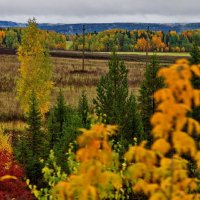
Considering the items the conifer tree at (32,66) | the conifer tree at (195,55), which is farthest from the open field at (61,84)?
the conifer tree at (195,55)

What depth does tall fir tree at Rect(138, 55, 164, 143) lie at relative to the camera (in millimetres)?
30562

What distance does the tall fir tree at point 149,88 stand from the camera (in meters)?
30.6

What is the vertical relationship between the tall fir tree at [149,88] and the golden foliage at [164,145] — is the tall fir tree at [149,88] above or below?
below

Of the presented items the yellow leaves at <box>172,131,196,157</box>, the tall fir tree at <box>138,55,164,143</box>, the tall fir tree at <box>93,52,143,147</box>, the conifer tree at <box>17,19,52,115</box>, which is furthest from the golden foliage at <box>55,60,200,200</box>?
the conifer tree at <box>17,19,52,115</box>

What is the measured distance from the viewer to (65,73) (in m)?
84.4

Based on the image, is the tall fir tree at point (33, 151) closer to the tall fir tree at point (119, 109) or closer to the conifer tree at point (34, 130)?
the conifer tree at point (34, 130)

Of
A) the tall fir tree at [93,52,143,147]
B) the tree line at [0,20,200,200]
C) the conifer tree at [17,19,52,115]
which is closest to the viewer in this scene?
the tree line at [0,20,200,200]

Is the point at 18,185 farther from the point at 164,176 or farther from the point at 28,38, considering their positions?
the point at 28,38

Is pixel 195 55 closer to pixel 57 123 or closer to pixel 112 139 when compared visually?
pixel 112 139

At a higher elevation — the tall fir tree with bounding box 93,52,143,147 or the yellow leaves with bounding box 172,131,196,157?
the yellow leaves with bounding box 172,131,196,157

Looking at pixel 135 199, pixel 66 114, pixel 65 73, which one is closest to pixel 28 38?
pixel 66 114

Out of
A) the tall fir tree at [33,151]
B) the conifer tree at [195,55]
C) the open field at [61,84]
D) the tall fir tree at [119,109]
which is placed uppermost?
the conifer tree at [195,55]

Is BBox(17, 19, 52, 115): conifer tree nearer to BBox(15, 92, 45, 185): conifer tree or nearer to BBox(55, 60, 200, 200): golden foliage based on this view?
BBox(15, 92, 45, 185): conifer tree

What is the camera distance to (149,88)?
3103 cm
